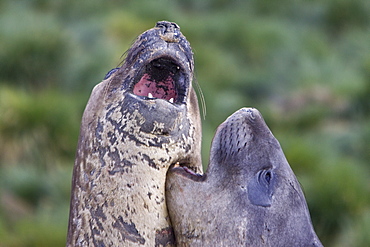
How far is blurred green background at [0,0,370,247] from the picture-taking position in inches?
343

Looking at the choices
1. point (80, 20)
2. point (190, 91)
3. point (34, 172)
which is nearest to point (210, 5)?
point (80, 20)

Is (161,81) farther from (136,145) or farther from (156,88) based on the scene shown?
(136,145)

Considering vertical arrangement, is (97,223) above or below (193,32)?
below

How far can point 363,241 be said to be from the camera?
8.00 meters

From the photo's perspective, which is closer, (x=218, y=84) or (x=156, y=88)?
(x=156, y=88)

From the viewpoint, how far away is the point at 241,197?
2.64 m

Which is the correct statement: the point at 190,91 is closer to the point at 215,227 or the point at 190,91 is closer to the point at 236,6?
the point at 215,227

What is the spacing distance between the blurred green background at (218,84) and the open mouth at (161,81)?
17.4ft

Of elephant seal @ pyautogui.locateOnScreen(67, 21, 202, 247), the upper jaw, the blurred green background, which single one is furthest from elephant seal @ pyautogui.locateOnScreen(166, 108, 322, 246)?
the blurred green background

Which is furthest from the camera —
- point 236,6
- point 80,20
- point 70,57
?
point 236,6

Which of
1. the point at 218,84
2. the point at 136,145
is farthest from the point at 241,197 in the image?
the point at 218,84

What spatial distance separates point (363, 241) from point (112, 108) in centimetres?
588

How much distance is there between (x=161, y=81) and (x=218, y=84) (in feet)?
30.3

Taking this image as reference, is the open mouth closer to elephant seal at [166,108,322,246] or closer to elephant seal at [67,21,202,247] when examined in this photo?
elephant seal at [67,21,202,247]
